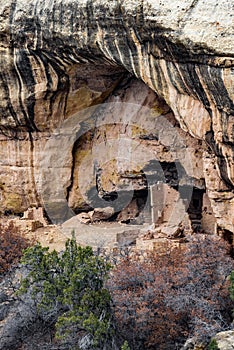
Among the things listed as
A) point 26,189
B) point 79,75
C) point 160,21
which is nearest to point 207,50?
point 160,21

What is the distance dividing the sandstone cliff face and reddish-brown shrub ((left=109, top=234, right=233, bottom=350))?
1120 mm

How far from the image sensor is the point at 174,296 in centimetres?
1314

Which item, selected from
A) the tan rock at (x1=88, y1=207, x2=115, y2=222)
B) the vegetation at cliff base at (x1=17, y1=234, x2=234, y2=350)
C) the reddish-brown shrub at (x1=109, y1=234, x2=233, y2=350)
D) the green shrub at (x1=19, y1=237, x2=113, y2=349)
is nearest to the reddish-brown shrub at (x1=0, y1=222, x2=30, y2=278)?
the vegetation at cliff base at (x1=17, y1=234, x2=234, y2=350)

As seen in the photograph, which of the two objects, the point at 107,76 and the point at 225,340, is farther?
the point at 107,76

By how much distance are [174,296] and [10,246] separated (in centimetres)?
451

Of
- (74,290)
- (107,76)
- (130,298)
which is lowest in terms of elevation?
(130,298)

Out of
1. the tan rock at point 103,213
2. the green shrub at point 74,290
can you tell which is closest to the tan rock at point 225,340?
the green shrub at point 74,290

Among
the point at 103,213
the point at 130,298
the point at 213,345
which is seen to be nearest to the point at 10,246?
the point at 103,213

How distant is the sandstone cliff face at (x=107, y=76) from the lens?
1234 centimetres

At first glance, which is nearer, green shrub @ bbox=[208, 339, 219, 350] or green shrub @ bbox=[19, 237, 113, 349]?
green shrub @ bbox=[208, 339, 219, 350]

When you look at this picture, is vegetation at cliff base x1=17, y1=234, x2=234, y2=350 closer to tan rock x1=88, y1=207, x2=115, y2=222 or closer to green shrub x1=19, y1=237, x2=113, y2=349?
green shrub x1=19, y1=237, x2=113, y2=349

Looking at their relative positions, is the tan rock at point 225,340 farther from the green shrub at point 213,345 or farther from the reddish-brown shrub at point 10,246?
the reddish-brown shrub at point 10,246

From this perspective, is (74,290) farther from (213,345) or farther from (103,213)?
(103,213)

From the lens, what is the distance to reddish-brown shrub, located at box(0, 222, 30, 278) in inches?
613
